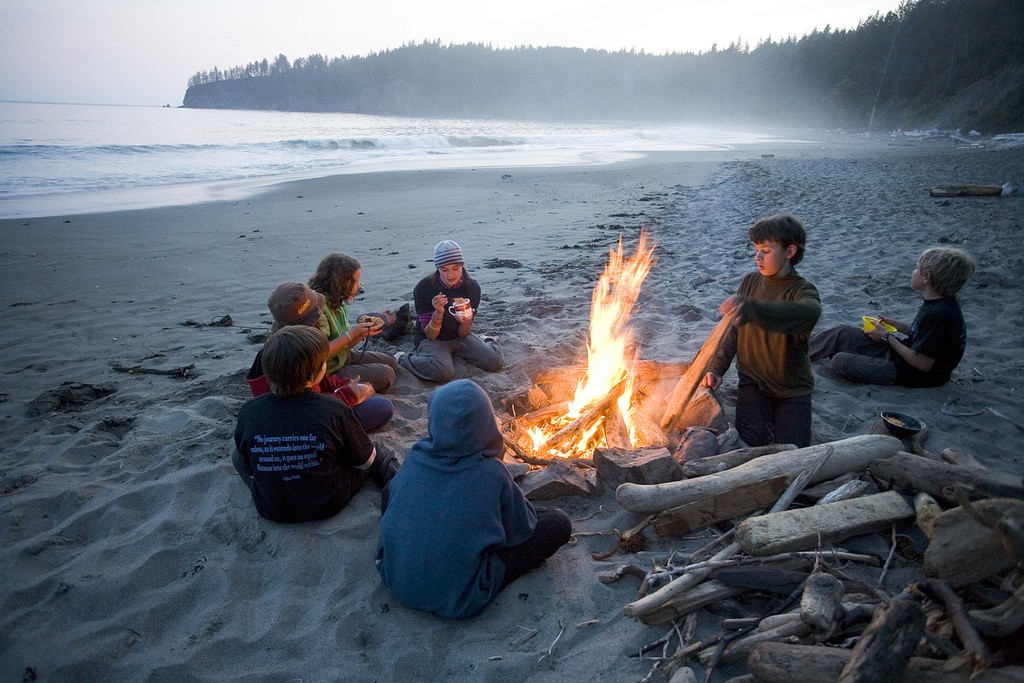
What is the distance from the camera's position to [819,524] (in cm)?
267

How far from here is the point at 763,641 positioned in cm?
226

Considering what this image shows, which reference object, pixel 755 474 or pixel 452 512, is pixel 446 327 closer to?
pixel 452 512

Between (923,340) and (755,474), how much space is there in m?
2.77

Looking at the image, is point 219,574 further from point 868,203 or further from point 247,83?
point 247,83

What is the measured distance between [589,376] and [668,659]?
2612 mm

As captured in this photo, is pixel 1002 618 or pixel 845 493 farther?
pixel 845 493

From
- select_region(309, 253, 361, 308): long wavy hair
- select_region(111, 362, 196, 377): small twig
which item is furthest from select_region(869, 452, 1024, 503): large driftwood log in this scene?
select_region(111, 362, 196, 377): small twig

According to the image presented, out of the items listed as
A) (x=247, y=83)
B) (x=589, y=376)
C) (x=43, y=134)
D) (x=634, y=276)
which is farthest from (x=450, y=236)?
(x=247, y=83)

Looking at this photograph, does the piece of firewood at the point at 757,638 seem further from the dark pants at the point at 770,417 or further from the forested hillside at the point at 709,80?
the forested hillside at the point at 709,80

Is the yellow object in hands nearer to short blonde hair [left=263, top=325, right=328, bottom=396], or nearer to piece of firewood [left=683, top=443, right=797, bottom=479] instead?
piece of firewood [left=683, top=443, right=797, bottom=479]

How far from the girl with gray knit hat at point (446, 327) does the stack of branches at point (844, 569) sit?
8.76 ft

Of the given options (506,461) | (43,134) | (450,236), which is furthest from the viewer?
(43,134)

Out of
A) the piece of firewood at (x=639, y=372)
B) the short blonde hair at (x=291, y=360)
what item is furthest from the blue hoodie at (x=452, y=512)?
the piece of firewood at (x=639, y=372)

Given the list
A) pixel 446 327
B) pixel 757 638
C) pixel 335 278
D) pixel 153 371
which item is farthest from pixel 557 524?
pixel 153 371
